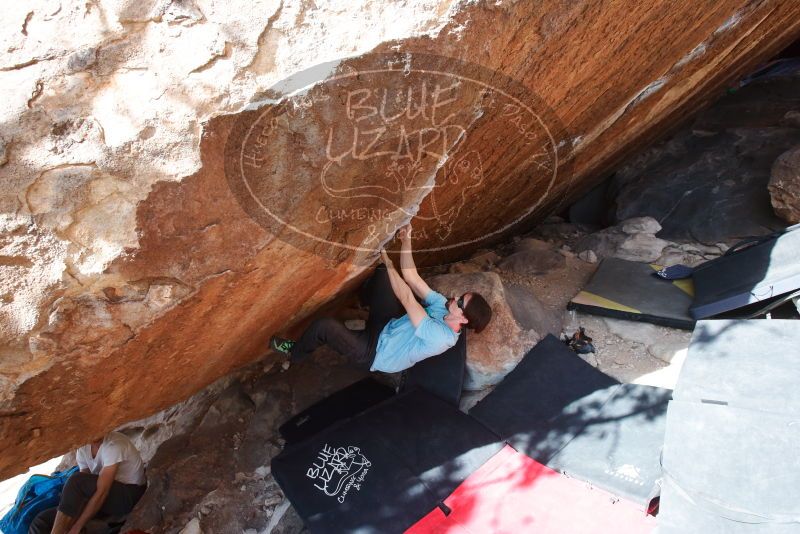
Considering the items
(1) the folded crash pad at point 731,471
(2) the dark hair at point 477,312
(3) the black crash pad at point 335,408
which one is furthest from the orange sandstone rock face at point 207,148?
(1) the folded crash pad at point 731,471

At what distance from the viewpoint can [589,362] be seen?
3.03 m

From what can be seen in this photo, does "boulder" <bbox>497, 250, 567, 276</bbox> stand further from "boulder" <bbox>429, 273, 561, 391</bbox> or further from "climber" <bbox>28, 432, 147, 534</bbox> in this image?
"climber" <bbox>28, 432, 147, 534</bbox>

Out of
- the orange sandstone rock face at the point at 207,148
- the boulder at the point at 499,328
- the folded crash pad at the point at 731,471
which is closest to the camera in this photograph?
the orange sandstone rock face at the point at 207,148

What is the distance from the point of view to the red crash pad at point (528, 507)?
7.21 feet

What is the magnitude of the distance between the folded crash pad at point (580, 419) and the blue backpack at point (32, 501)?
2544mm

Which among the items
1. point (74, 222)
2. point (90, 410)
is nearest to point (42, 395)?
point (90, 410)

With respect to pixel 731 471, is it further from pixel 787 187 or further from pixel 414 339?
pixel 787 187

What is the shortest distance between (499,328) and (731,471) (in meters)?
1.32

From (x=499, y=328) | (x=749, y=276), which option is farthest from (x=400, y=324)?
(x=749, y=276)

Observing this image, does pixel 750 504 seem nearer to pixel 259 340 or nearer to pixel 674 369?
pixel 674 369

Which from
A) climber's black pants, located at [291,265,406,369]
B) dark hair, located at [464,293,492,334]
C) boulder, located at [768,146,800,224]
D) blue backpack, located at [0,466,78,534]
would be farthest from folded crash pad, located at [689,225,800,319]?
blue backpack, located at [0,466,78,534]

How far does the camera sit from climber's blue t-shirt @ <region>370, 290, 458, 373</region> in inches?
109

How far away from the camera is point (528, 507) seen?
2.31 meters

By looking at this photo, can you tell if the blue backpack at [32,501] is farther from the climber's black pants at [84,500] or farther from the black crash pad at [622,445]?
the black crash pad at [622,445]
